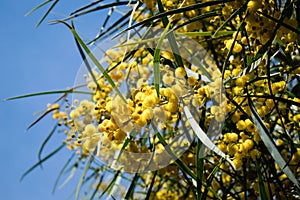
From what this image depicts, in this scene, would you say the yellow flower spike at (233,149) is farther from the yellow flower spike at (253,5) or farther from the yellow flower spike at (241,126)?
the yellow flower spike at (253,5)

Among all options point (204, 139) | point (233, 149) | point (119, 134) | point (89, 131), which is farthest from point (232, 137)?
point (89, 131)

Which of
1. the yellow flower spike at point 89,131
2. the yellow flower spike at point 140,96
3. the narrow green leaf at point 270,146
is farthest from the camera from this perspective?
the yellow flower spike at point 89,131

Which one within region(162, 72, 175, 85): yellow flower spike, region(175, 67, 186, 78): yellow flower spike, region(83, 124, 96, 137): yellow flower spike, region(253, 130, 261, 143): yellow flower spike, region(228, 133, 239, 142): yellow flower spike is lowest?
region(228, 133, 239, 142): yellow flower spike

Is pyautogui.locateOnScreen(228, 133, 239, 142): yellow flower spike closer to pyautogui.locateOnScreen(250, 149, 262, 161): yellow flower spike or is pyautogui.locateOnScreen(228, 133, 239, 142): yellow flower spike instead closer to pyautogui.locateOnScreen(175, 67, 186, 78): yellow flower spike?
pyautogui.locateOnScreen(250, 149, 262, 161): yellow flower spike

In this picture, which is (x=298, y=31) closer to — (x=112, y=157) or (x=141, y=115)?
(x=141, y=115)

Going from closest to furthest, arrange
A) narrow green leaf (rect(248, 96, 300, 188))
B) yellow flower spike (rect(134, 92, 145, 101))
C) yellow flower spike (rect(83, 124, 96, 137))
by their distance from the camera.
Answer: narrow green leaf (rect(248, 96, 300, 188)) < yellow flower spike (rect(134, 92, 145, 101)) < yellow flower spike (rect(83, 124, 96, 137))

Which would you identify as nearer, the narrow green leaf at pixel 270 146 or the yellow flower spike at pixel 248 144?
the narrow green leaf at pixel 270 146

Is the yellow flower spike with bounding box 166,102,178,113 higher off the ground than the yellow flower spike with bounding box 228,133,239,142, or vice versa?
the yellow flower spike with bounding box 228,133,239,142

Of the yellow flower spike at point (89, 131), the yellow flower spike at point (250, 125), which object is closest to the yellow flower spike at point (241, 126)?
the yellow flower spike at point (250, 125)

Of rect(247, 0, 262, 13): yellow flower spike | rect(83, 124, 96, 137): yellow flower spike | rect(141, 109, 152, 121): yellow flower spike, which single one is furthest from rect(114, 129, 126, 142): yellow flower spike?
rect(247, 0, 262, 13): yellow flower spike

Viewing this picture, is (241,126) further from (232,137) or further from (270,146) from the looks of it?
(270,146)

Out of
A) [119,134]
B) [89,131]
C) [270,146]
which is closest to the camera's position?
[270,146]

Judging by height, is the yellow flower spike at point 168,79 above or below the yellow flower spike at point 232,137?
above

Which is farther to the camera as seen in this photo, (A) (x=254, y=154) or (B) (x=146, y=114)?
(A) (x=254, y=154)
